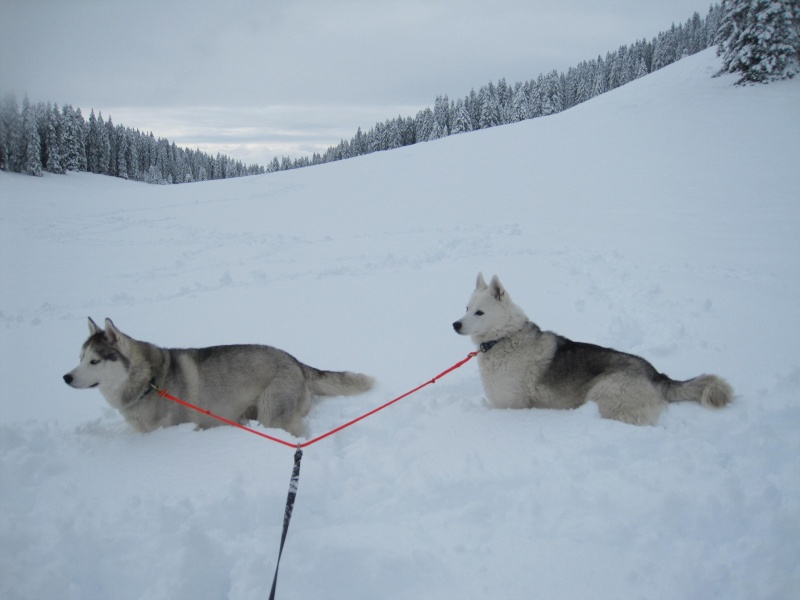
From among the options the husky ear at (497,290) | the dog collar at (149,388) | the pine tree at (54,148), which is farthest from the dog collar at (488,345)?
the pine tree at (54,148)

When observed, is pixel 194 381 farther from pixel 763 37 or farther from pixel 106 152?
pixel 106 152

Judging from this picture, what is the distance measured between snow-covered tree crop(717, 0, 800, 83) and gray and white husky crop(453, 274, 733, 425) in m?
35.1

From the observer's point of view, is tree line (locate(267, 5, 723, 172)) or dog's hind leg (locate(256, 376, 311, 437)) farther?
tree line (locate(267, 5, 723, 172))

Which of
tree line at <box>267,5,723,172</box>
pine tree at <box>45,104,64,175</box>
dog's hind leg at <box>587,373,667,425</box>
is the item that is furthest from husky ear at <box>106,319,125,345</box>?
tree line at <box>267,5,723,172</box>

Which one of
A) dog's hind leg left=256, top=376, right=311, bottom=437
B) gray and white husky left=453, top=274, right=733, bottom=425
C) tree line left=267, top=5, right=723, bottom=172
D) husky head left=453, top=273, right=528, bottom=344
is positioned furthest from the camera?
tree line left=267, top=5, right=723, bottom=172

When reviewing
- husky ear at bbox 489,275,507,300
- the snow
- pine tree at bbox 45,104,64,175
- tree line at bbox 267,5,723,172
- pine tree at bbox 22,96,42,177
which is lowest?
the snow

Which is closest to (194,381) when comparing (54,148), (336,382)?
(336,382)

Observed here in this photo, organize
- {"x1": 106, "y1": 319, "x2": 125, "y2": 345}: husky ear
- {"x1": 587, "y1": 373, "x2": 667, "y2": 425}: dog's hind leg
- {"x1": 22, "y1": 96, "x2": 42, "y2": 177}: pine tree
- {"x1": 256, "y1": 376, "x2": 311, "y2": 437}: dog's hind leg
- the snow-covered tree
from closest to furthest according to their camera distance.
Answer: {"x1": 22, "y1": 96, "x2": 42, "y2": 177}: pine tree, {"x1": 587, "y1": 373, "x2": 667, "y2": 425}: dog's hind leg, {"x1": 106, "y1": 319, "x2": 125, "y2": 345}: husky ear, {"x1": 256, "y1": 376, "x2": 311, "y2": 437}: dog's hind leg, the snow-covered tree

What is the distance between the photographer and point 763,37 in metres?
28.3

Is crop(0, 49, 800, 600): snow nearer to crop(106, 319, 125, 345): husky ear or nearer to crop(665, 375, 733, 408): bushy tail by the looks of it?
crop(665, 375, 733, 408): bushy tail

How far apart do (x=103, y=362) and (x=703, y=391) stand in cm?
621

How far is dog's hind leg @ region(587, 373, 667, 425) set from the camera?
14.7 feet

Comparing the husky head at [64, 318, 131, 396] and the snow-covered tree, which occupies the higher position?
the snow-covered tree

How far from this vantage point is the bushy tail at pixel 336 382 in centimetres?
562
